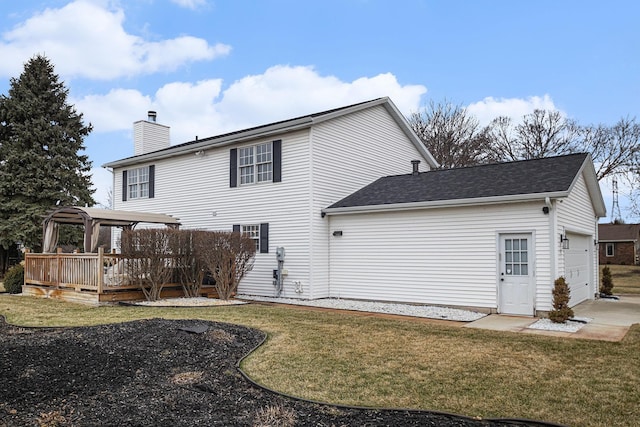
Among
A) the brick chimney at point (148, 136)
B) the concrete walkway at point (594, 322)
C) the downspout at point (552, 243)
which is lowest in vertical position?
the concrete walkway at point (594, 322)

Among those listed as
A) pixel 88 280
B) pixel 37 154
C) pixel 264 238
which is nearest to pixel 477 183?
pixel 264 238

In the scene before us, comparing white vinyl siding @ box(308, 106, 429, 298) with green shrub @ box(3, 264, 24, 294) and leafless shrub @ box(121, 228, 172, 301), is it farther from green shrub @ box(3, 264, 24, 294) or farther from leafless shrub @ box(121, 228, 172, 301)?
green shrub @ box(3, 264, 24, 294)

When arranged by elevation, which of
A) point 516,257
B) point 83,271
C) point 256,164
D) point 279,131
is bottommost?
point 83,271

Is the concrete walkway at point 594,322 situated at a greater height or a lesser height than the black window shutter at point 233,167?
lesser

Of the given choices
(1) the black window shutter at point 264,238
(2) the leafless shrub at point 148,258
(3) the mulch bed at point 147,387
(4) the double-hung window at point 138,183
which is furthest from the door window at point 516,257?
(4) the double-hung window at point 138,183

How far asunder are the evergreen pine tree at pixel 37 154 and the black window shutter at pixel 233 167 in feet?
37.6

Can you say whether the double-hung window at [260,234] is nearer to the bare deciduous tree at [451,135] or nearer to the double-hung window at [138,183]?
the double-hung window at [138,183]

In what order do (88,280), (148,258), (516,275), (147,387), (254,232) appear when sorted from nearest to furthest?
(147,387) → (516,275) → (148,258) → (88,280) → (254,232)

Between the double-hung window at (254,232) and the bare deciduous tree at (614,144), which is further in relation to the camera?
the bare deciduous tree at (614,144)

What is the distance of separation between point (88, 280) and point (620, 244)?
135ft

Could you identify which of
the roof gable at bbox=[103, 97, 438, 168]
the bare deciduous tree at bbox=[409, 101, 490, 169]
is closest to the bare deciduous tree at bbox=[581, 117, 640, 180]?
the bare deciduous tree at bbox=[409, 101, 490, 169]

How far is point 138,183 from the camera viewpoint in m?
19.1

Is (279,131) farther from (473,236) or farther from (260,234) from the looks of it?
(473,236)

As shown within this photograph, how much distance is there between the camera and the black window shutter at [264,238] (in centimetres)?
1447
